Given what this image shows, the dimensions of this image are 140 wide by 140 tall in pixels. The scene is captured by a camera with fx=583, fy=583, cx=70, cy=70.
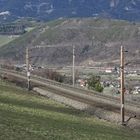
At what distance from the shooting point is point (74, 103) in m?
67.8

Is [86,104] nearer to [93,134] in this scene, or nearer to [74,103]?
[74,103]

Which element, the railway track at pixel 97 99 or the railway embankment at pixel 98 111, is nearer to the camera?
the railway embankment at pixel 98 111

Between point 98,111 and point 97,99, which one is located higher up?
point 98,111

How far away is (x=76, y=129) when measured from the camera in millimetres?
35562

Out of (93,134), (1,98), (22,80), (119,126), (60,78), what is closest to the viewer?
(93,134)

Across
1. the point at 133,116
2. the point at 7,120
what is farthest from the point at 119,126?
the point at 7,120

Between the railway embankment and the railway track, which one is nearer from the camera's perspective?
the railway embankment

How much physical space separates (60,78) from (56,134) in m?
108

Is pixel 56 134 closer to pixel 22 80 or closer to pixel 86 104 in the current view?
pixel 86 104

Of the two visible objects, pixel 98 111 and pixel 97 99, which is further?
pixel 97 99

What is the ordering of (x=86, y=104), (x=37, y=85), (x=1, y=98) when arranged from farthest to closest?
1. (x=37, y=85)
2. (x=86, y=104)
3. (x=1, y=98)

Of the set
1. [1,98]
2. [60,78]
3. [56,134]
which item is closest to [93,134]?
[56,134]

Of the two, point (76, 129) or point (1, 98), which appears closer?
point (76, 129)

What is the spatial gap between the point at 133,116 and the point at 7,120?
23.4m
